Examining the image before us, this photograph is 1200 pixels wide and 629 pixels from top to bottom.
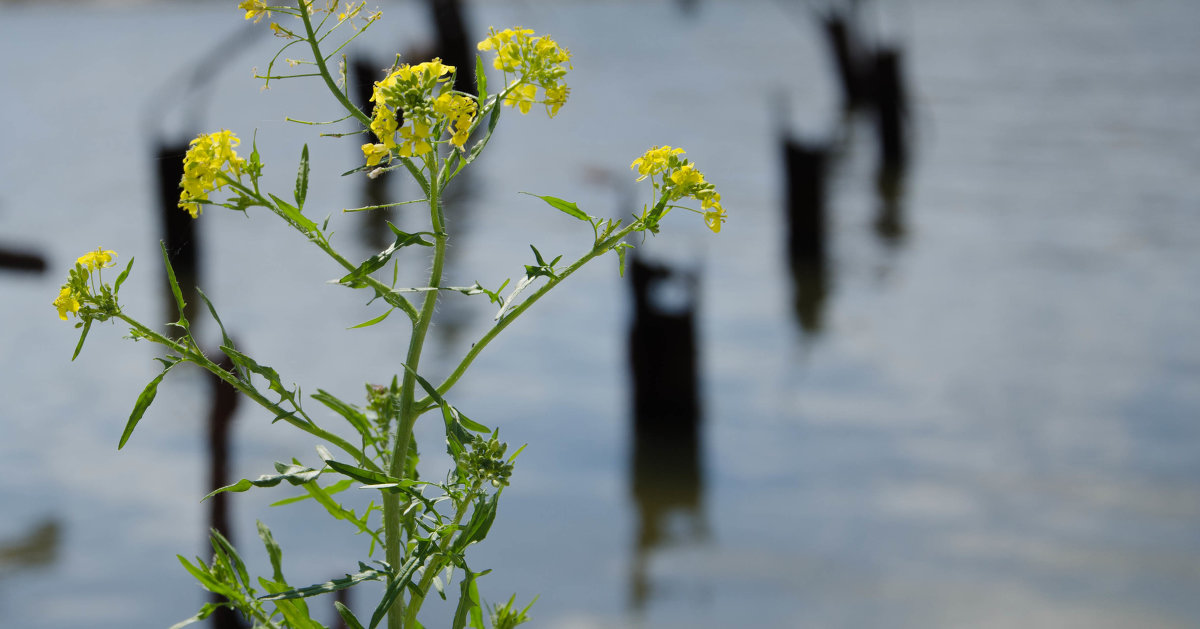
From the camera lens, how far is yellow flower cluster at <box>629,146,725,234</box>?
0.81m

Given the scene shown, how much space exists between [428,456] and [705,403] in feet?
4.42

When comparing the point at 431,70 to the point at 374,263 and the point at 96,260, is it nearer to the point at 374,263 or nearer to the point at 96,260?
the point at 374,263

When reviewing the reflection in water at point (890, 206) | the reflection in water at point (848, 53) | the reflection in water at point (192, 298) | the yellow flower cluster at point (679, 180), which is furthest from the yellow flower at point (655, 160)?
the reflection in water at point (848, 53)

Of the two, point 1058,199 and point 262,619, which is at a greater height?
point 1058,199

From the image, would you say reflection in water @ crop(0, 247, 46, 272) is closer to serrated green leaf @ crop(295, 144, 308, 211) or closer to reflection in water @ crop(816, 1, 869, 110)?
serrated green leaf @ crop(295, 144, 308, 211)

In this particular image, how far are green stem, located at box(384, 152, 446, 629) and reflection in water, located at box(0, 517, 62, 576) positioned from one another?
3.92 meters

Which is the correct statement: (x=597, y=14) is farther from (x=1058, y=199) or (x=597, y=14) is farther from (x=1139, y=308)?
(x=1139, y=308)

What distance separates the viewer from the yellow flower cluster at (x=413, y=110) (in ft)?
2.37

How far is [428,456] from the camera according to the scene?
15.6ft

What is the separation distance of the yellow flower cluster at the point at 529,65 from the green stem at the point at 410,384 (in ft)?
0.27

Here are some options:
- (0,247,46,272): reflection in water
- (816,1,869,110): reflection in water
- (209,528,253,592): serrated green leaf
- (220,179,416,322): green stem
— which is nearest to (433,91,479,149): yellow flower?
(220,179,416,322): green stem

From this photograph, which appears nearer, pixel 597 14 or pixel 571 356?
pixel 571 356

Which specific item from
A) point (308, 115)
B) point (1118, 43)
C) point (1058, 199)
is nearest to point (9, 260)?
point (308, 115)

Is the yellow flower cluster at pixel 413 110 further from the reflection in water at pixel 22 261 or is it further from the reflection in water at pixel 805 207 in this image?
the reflection in water at pixel 805 207
